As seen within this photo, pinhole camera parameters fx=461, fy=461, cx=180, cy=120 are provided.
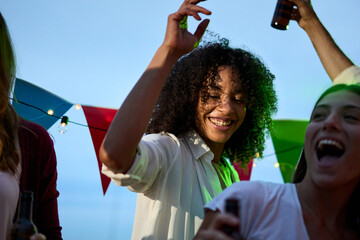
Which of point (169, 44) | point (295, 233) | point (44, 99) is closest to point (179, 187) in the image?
point (169, 44)

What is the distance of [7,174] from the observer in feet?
5.34

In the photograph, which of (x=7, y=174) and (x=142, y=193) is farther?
(x=142, y=193)

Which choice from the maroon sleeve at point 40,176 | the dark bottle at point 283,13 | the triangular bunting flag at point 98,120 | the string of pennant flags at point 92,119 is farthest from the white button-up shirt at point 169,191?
the triangular bunting flag at point 98,120

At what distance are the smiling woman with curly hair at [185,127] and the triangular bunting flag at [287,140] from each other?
5.82 feet

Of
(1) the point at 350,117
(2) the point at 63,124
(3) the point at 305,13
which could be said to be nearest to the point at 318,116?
(1) the point at 350,117

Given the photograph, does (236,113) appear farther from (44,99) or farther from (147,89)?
(44,99)

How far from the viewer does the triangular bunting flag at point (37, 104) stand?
11.9 feet

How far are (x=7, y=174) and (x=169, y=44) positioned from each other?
2.47ft

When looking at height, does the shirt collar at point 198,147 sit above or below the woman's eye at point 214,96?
below

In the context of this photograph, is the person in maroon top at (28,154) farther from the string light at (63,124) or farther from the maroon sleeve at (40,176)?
the string light at (63,124)

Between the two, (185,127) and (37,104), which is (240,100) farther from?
(37,104)

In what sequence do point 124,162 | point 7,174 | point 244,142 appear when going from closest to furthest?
point 124,162 → point 7,174 → point 244,142

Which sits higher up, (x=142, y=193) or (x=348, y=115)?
(x=348, y=115)

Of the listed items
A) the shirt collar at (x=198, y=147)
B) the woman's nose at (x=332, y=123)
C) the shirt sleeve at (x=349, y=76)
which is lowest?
the shirt collar at (x=198, y=147)
